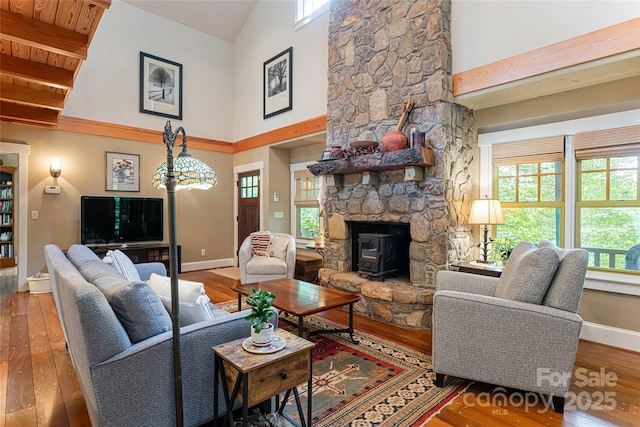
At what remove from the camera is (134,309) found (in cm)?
154

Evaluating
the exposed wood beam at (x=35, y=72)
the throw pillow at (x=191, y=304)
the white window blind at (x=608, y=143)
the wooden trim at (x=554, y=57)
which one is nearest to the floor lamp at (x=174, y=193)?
the throw pillow at (x=191, y=304)

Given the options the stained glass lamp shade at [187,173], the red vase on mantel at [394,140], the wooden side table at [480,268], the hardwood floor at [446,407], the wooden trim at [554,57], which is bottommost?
A: the hardwood floor at [446,407]

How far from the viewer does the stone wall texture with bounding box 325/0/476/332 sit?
351cm

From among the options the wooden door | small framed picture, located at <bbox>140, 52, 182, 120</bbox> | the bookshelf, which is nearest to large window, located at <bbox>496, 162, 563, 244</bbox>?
the wooden door

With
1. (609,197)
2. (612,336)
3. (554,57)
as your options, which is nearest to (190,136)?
(554,57)

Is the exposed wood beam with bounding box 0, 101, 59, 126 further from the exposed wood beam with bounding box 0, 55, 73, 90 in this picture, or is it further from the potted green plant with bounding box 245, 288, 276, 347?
the potted green plant with bounding box 245, 288, 276, 347

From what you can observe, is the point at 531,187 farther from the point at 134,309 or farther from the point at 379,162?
the point at 134,309

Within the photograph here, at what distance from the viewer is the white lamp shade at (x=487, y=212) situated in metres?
3.35

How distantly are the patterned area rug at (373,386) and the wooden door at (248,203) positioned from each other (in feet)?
12.5

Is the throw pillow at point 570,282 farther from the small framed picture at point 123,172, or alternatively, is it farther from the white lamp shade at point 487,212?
the small framed picture at point 123,172

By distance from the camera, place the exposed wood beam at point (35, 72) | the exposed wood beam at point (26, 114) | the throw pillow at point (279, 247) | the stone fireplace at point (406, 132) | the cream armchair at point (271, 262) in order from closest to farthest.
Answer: the exposed wood beam at point (35, 72)
the stone fireplace at point (406, 132)
the exposed wood beam at point (26, 114)
the cream armchair at point (271, 262)
the throw pillow at point (279, 247)

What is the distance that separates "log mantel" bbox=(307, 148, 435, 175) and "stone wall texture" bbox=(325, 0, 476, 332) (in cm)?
17

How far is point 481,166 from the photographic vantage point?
3.88 meters

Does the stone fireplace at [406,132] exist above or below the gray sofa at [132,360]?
above
